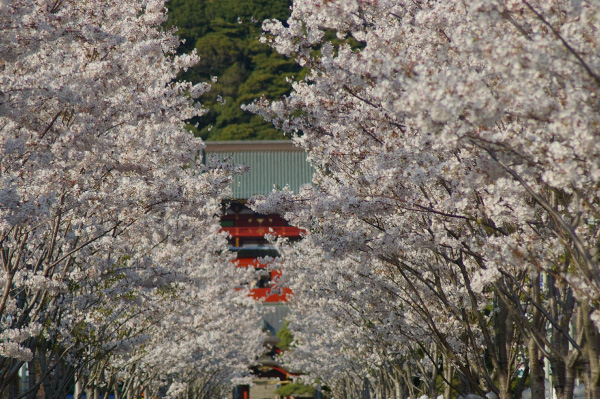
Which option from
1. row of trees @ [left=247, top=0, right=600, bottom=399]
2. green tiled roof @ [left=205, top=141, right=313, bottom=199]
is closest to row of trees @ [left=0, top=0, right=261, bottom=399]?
row of trees @ [left=247, top=0, right=600, bottom=399]

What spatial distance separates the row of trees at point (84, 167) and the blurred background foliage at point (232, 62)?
59.3m

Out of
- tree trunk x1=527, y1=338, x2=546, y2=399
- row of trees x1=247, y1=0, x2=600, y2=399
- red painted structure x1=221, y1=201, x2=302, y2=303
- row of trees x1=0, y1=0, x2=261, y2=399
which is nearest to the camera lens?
row of trees x1=247, y1=0, x2=600, y2=399

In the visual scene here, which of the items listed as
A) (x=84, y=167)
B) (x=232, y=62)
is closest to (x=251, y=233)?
(x=232, y=62)

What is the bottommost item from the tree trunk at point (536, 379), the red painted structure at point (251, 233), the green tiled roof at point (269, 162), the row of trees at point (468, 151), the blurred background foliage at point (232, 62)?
the tree trunk at point (536, 379)

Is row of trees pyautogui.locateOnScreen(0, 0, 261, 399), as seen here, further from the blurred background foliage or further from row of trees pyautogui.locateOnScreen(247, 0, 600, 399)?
the blurred background foliage

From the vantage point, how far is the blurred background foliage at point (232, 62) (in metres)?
79.0

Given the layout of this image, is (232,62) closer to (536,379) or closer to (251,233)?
(251,233)

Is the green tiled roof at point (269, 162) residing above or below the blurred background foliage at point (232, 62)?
below

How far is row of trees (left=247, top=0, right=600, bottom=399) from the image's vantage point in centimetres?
567

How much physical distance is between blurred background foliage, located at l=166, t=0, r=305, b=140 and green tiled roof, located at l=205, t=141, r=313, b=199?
15.2 m

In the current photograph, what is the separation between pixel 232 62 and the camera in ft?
285

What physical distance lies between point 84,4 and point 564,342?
25.3ft

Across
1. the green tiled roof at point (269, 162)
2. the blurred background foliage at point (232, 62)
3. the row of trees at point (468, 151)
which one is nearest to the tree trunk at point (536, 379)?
the row of trees at point (468, 151)

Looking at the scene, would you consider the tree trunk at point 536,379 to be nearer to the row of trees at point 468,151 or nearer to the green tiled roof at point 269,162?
the row of trees at point 468,151
